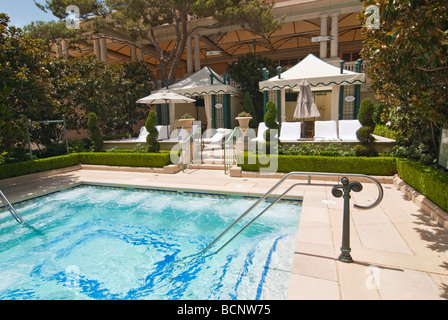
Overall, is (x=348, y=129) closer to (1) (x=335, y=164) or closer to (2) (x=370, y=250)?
(1) (x=335, y=164)

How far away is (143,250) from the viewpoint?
5.11 metres

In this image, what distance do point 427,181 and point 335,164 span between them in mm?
2955

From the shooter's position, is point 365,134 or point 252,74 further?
point 252,74

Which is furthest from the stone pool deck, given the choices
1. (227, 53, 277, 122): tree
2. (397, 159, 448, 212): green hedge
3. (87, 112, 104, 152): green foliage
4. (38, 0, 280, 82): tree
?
(227, 53, 277, 122): tree

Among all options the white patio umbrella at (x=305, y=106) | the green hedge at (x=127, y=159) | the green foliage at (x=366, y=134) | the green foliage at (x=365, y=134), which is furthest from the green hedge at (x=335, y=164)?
the green hedge at (x=127, y=159)

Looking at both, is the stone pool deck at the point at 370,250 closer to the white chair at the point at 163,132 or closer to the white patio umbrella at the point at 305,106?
the white patio umbrella at the point at 305,106

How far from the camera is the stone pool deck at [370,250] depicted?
2871 millimetres

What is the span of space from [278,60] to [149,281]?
26048 millimetres

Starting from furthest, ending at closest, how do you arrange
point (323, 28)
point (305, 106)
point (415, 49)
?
point (323, 28)
point (305, 106)
point (415, 49)

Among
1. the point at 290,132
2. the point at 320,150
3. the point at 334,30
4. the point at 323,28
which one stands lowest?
the point at 320,150

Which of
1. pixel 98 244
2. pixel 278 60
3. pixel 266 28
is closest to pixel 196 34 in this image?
pixel 266 28

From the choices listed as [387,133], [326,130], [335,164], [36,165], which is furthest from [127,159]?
[387,133]

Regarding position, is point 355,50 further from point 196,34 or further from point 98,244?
point 98,244
